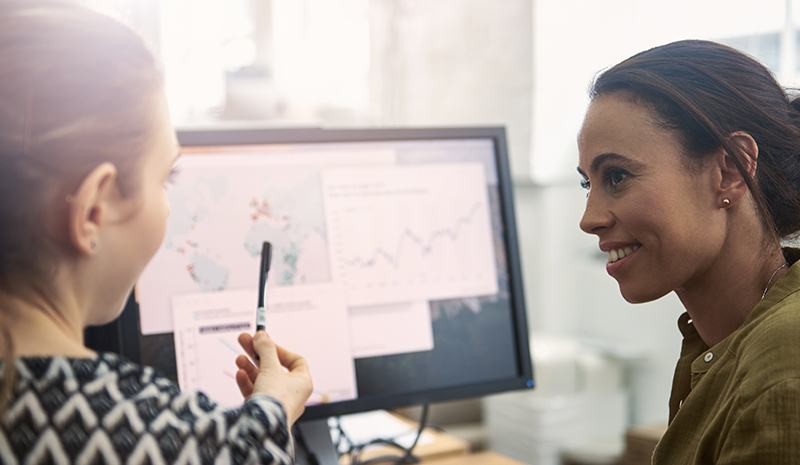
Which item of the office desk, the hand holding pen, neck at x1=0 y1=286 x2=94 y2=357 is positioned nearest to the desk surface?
the office desk

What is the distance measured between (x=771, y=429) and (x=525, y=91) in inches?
74.9

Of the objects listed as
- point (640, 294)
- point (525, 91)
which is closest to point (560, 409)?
point (525, 91)

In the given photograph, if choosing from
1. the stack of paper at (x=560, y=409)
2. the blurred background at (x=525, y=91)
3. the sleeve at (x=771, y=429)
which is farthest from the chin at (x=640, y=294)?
the stack of paper at (x=560, y=409)

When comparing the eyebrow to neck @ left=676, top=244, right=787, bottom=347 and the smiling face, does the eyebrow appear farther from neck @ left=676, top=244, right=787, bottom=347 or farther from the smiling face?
neck @ left=676, top=244, right=787, bottom=347

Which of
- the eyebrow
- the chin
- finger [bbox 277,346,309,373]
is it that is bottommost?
finger [bbox 277,346,309,373]

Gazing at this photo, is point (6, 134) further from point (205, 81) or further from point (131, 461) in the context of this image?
point (205, 81)

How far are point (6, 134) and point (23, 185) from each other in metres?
0.03

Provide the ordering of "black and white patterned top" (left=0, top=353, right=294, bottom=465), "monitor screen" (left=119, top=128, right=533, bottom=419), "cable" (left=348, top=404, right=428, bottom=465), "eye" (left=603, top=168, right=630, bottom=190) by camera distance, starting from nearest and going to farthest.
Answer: "black and white patterned top" (left=0, top=353, right=294, bottom=465)
"eye" (left=603, top=168, right=630, bottom=190)
"monitor screen" (left=119, top=128, right=533, bottom=419)
"cable" (left=348, top=404, right=428, bottom=465)

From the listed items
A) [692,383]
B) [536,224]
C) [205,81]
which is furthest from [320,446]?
[205,81]

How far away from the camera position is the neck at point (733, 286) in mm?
878

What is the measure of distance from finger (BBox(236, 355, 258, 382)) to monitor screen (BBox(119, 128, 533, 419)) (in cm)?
19

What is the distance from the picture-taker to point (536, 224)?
2.65 metres

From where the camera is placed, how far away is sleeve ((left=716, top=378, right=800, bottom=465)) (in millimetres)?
674

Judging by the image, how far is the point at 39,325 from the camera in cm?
60
